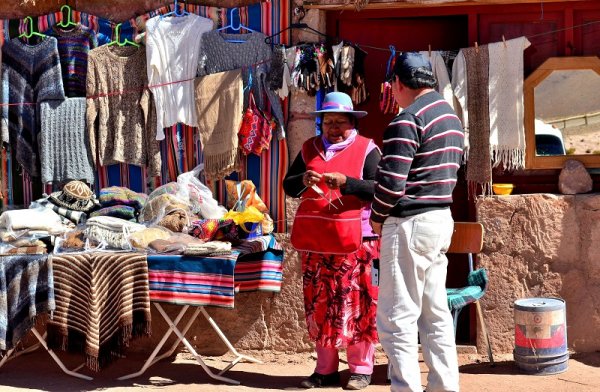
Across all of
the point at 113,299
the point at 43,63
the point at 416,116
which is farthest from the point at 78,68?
the point at 416,116

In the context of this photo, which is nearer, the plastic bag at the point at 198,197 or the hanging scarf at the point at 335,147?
the hanging scarf at the point at 335,147

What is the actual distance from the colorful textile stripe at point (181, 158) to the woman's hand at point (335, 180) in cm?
145

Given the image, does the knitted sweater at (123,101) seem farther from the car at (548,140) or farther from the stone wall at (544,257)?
the car at (548,140)

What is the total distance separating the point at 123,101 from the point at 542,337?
3.58 metres

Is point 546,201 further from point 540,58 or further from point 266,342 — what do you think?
point 266,342

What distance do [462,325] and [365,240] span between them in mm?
1593

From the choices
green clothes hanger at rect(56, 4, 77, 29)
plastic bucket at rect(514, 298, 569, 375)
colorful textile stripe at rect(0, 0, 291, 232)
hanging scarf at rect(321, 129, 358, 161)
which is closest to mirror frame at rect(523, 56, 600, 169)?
plastic bucket at rect(514, 298, 569, 375)

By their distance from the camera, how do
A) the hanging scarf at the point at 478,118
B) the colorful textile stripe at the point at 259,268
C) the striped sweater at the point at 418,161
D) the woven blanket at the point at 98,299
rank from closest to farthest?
1. the striped sweater at the point at 418,161
2. the woven blanket at the point at 98,299
3. the colorful textile stripe at the point at 259,268
4. the hanging scarf at the point at 478,118

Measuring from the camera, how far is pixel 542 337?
7168 millimetres

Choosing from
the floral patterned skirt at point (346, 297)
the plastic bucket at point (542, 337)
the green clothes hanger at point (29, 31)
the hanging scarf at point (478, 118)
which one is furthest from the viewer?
the green clothes hanger at point (29, 31)

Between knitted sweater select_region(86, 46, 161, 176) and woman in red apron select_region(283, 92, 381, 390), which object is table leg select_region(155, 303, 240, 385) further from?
knitted sweater select_region(86, 46, 161, 176)

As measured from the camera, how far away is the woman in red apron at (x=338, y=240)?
6750mm

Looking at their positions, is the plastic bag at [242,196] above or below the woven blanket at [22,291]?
above

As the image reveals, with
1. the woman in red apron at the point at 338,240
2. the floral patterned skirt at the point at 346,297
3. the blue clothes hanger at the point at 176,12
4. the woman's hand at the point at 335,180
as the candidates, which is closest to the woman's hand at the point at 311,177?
the woman's hand at the point at 335,180
